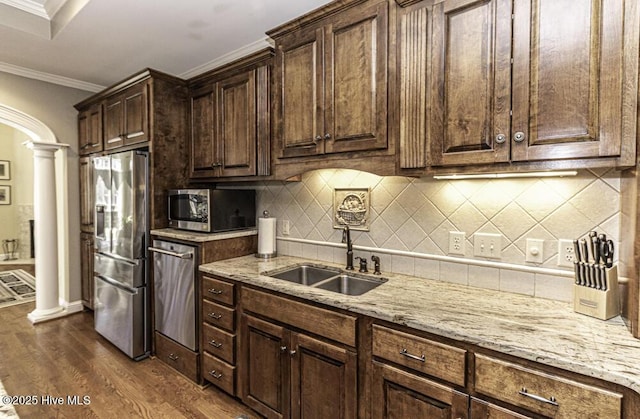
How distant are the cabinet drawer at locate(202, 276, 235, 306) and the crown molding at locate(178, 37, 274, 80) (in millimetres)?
1765

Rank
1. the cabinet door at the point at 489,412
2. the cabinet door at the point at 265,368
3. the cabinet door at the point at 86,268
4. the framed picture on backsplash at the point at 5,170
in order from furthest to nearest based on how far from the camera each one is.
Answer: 1. the framed picture on backsplash at the point at 5,170
2. the cabinet door at the point at 86,268
3. the cabinet door at the point at 265,368
4. the cabinet door at the point at 489,412

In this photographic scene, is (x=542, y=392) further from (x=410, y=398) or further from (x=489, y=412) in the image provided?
(x=410, y=398)

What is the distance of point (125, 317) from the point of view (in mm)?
2773

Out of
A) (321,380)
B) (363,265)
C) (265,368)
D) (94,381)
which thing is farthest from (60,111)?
(321,380)

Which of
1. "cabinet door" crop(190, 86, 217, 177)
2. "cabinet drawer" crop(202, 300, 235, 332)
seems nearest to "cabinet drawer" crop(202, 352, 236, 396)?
"cabinet drawer" crop(202, 300, 235, 332)

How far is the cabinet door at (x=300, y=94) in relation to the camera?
1.91m

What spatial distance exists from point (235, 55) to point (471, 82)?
220 cm

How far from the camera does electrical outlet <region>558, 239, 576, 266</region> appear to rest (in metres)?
1.50

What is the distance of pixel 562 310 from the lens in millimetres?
1413

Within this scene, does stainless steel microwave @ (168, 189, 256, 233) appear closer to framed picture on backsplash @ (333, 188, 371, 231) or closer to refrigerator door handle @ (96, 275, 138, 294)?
refrigerator door handle @ (96, 275, 138, 294)

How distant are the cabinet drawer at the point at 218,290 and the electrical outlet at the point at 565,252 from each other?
180 cm

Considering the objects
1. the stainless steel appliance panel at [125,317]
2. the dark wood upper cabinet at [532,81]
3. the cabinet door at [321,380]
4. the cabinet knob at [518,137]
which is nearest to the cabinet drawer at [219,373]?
the cabinet door at [321,380]

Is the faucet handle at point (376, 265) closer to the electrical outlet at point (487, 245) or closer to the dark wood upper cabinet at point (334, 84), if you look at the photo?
the electrical outlet at point (487, 245)

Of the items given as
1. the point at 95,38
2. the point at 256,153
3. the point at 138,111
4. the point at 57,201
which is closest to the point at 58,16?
the point at 95,38
